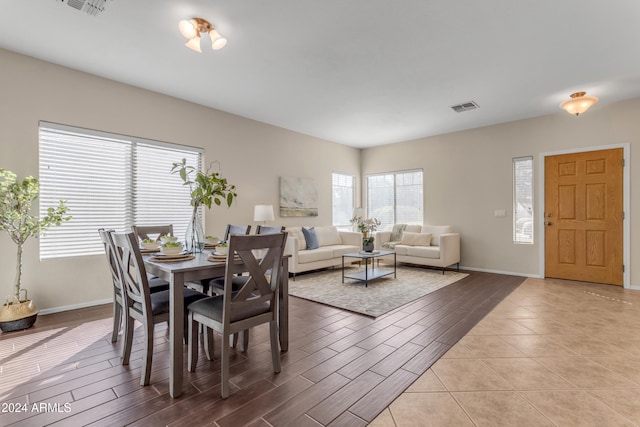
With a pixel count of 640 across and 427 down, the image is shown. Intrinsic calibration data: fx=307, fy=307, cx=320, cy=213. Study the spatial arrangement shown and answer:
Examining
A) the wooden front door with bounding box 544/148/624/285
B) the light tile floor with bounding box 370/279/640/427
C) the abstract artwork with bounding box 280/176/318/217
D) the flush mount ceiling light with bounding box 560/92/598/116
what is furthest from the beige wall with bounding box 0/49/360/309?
the wooden front door with bounding box 544/148/624/285

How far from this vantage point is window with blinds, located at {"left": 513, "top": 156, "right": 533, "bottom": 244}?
528 cm

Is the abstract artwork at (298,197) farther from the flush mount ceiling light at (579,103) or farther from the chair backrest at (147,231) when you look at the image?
the flush mount ceiling light at (579,103)

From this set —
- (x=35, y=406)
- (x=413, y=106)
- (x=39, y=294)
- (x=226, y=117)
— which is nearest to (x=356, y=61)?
(x=413, y=106)

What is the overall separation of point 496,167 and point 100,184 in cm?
617

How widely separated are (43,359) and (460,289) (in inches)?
182

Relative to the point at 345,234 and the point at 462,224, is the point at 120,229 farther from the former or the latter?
the point at 462,224

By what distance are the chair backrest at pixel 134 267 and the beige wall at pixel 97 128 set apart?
192 centimetres

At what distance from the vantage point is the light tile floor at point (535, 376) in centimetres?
167

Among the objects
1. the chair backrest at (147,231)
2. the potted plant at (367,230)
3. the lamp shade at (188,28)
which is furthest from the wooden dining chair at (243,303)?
the potted plant at (367,230)

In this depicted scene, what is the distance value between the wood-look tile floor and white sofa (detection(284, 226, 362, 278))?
1836 mm

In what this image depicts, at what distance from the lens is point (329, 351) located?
8.05 ft

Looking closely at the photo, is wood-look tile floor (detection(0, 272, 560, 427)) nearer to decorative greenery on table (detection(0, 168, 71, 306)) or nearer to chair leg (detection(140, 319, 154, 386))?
chair leg (detection(140, 319, 154, 386))

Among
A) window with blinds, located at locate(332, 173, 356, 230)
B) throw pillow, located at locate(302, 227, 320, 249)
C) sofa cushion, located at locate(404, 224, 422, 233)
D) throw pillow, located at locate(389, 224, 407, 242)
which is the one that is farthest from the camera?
window with blinds, located at locate(332, 173, 356, 230)

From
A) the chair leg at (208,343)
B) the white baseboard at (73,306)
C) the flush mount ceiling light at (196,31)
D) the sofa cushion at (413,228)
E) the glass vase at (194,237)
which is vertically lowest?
the white baseboard at (73,306)
